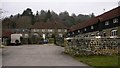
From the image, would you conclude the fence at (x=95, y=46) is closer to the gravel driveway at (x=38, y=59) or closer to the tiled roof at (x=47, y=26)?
the gravel driveway at (x=38, y=59)

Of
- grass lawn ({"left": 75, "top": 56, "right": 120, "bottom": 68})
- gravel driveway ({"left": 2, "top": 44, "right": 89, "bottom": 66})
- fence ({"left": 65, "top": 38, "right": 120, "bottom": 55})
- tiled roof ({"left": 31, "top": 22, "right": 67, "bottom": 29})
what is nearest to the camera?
grass lawn ({"left": 75, "top": 56, "right": 120, "bottom": 68})

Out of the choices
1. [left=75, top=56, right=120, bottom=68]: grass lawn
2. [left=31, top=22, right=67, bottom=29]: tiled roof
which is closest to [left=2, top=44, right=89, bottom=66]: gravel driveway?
[left=75, top=56, right=120, bottom=68]: grass lawn

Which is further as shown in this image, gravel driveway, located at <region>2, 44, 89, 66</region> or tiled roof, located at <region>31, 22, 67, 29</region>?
tiled roof, located at <region>31, 22, 67, 29</region>

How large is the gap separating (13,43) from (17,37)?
13.7 ft

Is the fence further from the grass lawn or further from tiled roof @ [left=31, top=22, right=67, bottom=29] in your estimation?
tiled roof @ [left=31, top=22, right=67, bottom=29]

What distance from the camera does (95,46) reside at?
88.2 ft

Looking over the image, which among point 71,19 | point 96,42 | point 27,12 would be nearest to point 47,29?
point 71,19

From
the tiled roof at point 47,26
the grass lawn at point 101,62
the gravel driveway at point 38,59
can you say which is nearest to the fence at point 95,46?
the gravel driveway at point 38,59

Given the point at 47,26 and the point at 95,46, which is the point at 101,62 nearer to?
the point at 95,46

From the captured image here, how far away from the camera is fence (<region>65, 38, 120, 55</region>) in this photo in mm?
26234

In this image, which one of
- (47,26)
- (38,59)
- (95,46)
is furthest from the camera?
(47,26)

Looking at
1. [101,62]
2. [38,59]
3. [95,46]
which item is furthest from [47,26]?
[101,62]

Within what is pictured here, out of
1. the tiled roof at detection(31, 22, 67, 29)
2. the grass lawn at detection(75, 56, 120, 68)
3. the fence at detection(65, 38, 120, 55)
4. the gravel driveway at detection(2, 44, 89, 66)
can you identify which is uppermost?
the tiled roof at detection(31, 22, 67, 29)

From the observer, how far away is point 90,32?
197ft
